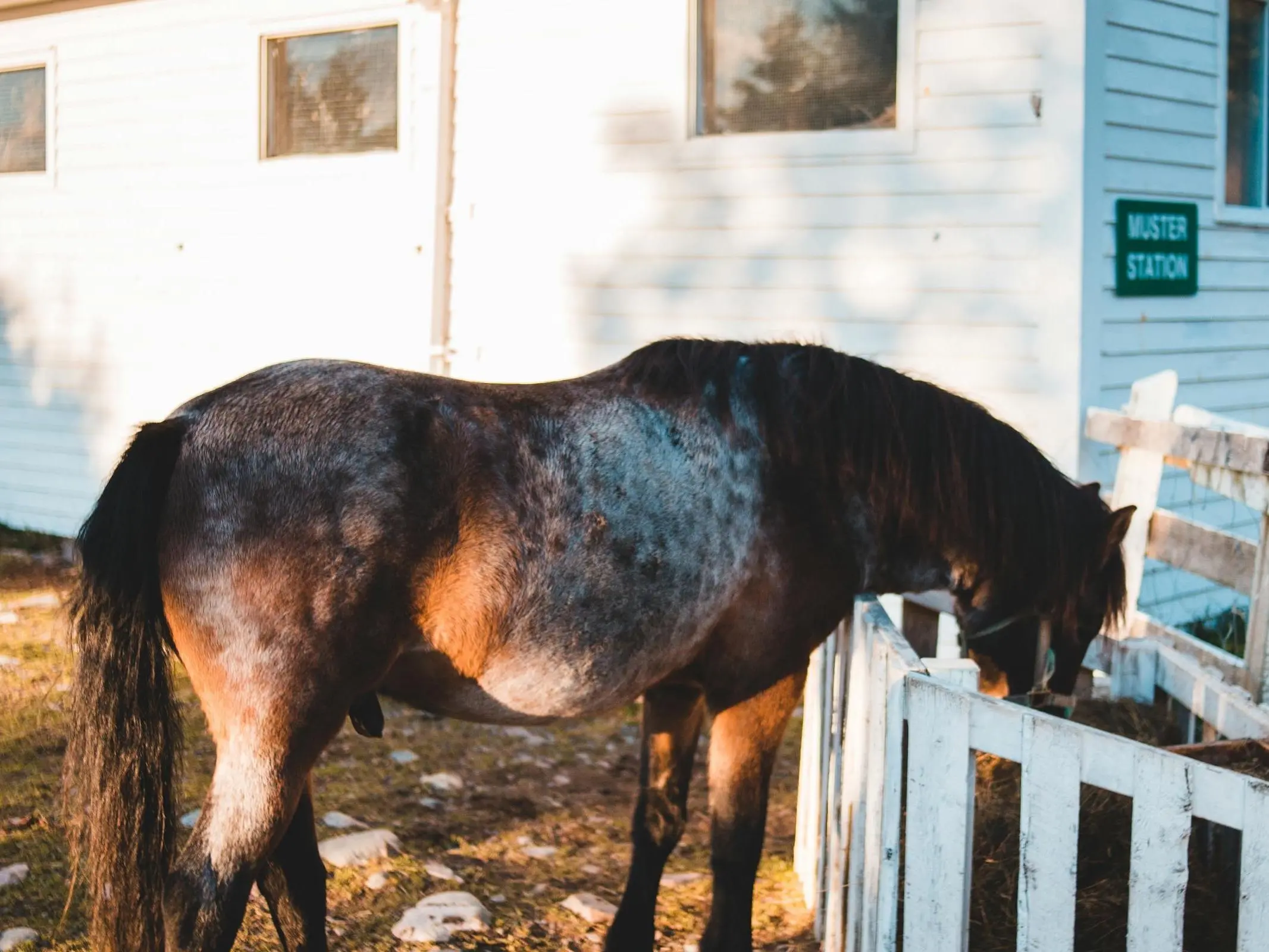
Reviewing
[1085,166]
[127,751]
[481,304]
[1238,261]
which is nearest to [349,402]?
[127,751]

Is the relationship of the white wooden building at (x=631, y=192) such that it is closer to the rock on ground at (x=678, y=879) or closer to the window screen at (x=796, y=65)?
the window screen at (x=796, y=65)

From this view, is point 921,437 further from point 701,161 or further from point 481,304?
point 481,304

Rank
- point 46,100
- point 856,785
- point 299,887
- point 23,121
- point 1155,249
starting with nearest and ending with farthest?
point 299,887
point 856,785
point 1155,249
point 46,100
point 23,121

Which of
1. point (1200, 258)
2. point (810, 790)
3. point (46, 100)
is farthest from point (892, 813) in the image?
point (46, 100)

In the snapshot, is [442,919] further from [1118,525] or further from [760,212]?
[760,212]

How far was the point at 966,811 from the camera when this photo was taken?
2596 mm

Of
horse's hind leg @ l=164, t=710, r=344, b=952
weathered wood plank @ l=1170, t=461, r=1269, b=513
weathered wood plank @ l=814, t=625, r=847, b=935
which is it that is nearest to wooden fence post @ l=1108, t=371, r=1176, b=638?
weathered wood plank @ l=1170, t=461, r=1269, b=513

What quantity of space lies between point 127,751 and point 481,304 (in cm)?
522

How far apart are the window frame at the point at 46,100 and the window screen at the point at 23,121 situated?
0.04 m

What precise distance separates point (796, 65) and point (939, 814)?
16.2 feet

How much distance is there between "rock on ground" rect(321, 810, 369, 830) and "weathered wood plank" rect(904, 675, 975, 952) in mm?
2325

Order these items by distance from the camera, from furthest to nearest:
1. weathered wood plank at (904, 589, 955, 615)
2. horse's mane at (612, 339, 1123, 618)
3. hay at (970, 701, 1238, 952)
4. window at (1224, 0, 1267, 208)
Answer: window at (1224, 0, 1267, 208) → weathered wood plank at (904, 589, 955, 615) → horse's mane at (612, 339, 1123, 618) → hay at (970, 701, 1238, 952)

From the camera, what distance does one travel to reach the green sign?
20.2ft

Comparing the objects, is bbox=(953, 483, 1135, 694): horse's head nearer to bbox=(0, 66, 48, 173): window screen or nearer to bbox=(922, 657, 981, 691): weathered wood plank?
bbox=(922, 657, 981, 691): weathered wood plank
